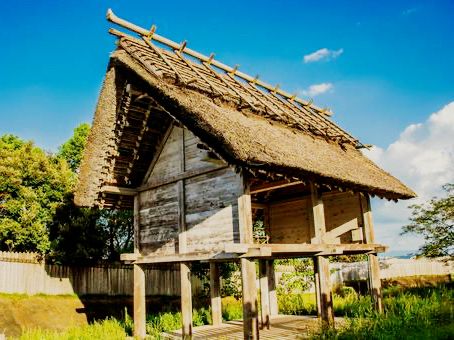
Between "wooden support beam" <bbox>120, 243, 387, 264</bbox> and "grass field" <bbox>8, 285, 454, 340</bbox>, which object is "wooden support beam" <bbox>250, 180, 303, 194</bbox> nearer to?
"wooden support beam" <bbox>120, 243, 387, 264</bbox>

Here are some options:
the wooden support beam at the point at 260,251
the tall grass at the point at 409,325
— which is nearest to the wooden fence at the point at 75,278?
the wooden support beam at the point at 260,251

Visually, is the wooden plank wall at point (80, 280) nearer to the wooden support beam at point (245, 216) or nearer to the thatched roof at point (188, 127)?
the thatched roof at point (188, 127)

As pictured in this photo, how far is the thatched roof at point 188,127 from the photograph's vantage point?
8547 mm

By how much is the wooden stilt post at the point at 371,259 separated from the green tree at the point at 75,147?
61.4ft

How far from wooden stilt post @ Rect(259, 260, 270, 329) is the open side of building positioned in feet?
0.13

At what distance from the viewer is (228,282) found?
20.9 metres

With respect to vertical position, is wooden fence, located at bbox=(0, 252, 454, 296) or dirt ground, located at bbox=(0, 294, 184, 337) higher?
wooden fence, located at bbox=(0, 252, 454, 296)

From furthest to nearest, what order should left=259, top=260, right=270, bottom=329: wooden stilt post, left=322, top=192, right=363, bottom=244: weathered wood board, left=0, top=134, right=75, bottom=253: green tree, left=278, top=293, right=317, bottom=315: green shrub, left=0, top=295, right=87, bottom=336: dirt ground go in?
left=0, top=134, right=75, bottom=253: green tree → left=278, top=293, right=317, bottom=315: green shrub → left=0, top=295, right=87, bottom=336: dirt ground → left=322, top=192, right=363, bottom=244: weathered wood board → left=259, top=260, right=270, bottom=329: wooden stilt post

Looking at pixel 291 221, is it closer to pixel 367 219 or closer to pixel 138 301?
pixel 367 219

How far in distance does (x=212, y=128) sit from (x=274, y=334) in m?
5.57

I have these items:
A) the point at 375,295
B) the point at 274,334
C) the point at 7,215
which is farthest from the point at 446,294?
the point at 7,215

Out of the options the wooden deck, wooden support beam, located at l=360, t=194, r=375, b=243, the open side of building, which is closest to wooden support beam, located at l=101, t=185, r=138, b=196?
the open side of building

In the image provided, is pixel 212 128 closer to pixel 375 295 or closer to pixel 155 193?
pixel 155 193

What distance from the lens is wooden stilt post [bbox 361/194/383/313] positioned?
11.3 m
